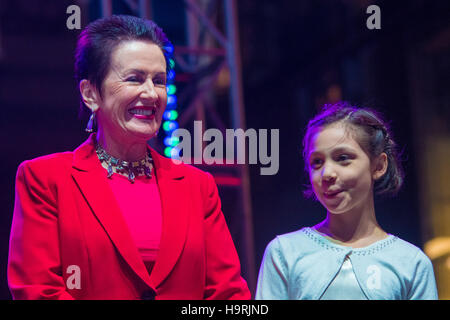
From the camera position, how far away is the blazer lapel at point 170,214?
1586mm

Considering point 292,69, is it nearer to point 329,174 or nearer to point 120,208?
point 329,174

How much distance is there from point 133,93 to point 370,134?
2.30 ft

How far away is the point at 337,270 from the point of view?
5.50 ft

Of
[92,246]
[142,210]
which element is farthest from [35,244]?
[142,210]

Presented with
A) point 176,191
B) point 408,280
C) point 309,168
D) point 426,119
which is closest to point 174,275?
point 176,191

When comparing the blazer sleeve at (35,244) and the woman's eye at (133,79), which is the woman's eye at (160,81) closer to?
the woman's eye at (133,79)

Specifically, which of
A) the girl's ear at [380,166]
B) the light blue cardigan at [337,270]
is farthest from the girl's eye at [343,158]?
the light blue cardigan at [337,270]

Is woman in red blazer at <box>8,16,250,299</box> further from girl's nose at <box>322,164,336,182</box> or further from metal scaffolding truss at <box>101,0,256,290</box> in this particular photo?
metal scaffolding truss at <box>101,0,256,290</box>

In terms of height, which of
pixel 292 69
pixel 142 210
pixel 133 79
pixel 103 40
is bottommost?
pixel 142 210

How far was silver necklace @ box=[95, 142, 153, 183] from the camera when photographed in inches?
66.8

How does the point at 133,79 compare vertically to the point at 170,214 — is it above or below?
above

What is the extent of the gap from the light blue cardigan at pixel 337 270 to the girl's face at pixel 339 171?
0.43 ft

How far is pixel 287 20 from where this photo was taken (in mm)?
4324
